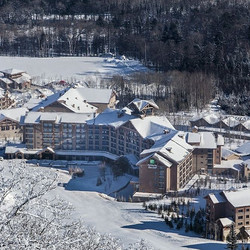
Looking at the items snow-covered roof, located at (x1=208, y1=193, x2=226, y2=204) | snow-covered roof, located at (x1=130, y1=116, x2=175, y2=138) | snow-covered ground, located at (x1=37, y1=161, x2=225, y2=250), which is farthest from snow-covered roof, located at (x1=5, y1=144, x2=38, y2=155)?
snow-covered roof, located at (x1=208, y1=193, x2=226, y2=204)

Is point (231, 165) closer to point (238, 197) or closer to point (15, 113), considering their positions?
point (238, 197)

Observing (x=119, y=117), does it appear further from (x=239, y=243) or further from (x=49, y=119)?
(x=239, y=243)

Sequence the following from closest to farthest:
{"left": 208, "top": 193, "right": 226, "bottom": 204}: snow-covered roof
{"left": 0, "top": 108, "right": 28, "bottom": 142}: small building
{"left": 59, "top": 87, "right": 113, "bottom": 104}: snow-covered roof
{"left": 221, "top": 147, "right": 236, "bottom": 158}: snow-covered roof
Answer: {"left": 208, "top": 193, "right": 226, "bottom": 204}: snow-covered roof, {"left": 221, "top": 147, "right": 236, "bottom": 158}: snow-covered roof, {"left": 0, "top": 108, "right": 28, "bottom": 142}: small building, {"left": 59, "top": 87, "right": 113, "bottom": 104}: snow-covered roof

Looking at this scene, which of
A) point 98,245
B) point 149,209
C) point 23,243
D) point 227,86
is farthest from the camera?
point 227,86

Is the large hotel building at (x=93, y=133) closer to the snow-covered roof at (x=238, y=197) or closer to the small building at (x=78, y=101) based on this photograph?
the small building at (x=78, y=101)

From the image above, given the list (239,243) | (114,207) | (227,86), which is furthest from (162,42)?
(239,243)

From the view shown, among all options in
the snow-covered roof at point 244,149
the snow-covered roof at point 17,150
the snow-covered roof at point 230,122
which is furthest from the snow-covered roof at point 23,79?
the snow-covered roof at point 244,149

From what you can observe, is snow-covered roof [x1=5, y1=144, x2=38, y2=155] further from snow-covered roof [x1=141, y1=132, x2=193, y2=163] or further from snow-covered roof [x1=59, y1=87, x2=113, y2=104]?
Answer: snow-covered roof [x1=141, y1=132, x2=193, y2=163]
